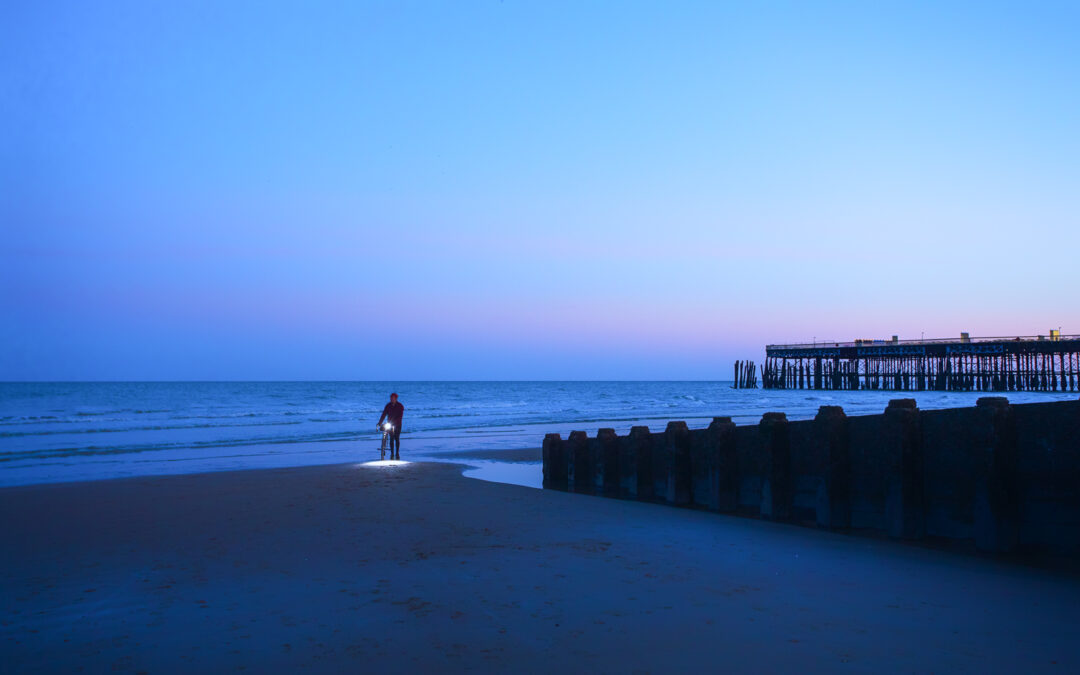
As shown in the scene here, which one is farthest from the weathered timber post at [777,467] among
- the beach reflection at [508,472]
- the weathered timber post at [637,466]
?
the beach reflection at [508,472]

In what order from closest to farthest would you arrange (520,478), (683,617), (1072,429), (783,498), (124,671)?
(124,671), (683,617), (1072,429), (783,498), (520,478)

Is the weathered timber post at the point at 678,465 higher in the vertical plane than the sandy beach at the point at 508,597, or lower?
higher

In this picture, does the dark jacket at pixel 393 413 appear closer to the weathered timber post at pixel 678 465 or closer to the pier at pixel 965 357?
the weathered timber post at pixel 678 465

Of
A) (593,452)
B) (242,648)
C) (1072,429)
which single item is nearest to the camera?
(242,648)

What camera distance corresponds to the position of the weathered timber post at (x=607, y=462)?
12562 mm

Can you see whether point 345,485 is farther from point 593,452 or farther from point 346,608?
point 346,608

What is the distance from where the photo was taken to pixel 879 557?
7625 millimetres

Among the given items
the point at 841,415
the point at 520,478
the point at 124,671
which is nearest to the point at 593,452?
the point at 520,478

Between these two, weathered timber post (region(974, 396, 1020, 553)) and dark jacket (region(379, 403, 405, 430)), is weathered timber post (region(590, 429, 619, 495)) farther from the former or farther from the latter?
dark jacket (region(379, 403, 405, 430))

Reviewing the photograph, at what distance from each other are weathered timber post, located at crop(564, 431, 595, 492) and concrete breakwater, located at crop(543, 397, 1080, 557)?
2123mm

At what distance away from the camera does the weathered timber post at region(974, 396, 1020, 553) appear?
23.4ft

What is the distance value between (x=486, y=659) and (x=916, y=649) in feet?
9.84

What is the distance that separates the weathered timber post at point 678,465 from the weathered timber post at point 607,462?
4.85 ft

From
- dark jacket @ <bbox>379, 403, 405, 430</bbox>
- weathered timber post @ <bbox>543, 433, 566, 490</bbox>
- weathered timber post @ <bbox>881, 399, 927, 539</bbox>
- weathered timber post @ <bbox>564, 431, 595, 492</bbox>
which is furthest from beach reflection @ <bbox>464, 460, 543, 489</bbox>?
weathered timber post @ <bbox>881, 399, 927, 539</bbox>
